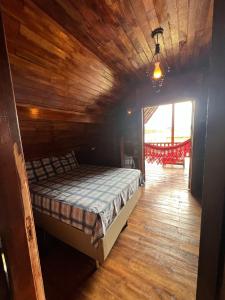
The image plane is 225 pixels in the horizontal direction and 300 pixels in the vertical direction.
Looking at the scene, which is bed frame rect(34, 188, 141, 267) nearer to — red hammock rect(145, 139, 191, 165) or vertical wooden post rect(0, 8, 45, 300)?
Result: vertical wooden post rect(0, 8, 45, 300)

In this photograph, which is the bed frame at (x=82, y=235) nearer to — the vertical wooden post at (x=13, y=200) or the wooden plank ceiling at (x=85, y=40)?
the vertical wooden post at (x=13, y=200)

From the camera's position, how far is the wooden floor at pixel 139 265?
1.32 meters

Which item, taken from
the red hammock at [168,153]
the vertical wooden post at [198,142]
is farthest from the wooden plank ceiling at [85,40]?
the red hammock at [168,153]

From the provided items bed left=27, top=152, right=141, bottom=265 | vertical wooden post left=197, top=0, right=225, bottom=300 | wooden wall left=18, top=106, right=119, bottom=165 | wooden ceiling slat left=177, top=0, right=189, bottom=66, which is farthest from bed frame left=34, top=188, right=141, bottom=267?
wooden ceiling slat left=177, top=0, right=189, bottom=66

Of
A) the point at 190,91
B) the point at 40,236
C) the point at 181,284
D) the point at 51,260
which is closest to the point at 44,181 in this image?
the point at 40,236

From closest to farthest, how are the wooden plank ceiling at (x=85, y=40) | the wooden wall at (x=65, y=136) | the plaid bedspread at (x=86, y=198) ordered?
the wooden plank ceiling at (x=85, y=40) → the plaid bedspread at (x=86, y=198) → the wooden wall at (x=65, y=136)

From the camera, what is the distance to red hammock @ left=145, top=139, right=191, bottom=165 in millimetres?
4852

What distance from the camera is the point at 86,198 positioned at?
5.72 ft

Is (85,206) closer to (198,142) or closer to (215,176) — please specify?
(215,176)

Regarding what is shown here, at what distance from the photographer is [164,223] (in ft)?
7.31

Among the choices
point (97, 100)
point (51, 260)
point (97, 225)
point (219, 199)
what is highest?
point (97, 100)

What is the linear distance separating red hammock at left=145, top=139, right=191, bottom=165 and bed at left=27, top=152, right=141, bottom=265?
110 inches

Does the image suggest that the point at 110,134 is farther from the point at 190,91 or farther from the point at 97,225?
the point at 97,225

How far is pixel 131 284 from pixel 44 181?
1896 mm
